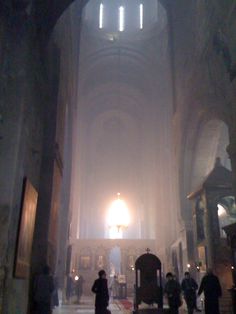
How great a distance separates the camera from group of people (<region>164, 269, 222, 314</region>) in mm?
6895

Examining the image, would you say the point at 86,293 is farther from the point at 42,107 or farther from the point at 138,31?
the point at 138,31

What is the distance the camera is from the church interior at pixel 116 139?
616 centimetres

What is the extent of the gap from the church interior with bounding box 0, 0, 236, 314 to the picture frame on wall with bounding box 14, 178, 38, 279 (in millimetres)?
26

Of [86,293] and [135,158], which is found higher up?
[135,158]

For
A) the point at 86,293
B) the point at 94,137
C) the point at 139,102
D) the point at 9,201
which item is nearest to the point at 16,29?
the point at 9,201

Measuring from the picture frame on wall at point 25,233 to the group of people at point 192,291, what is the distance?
10.2 feet

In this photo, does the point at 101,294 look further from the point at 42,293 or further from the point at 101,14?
the point at 101,14

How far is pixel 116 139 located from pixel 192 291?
22.5 m

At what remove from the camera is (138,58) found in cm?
2352

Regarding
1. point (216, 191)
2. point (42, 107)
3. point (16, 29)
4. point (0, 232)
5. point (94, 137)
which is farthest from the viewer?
point (94, 137)

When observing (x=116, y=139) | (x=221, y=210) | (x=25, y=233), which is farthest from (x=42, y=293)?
(x=116, y=139)

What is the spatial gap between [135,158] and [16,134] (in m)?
24.4

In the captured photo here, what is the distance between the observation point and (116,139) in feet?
99.5

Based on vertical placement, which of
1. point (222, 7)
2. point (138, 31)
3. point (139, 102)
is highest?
point (138, 31)
